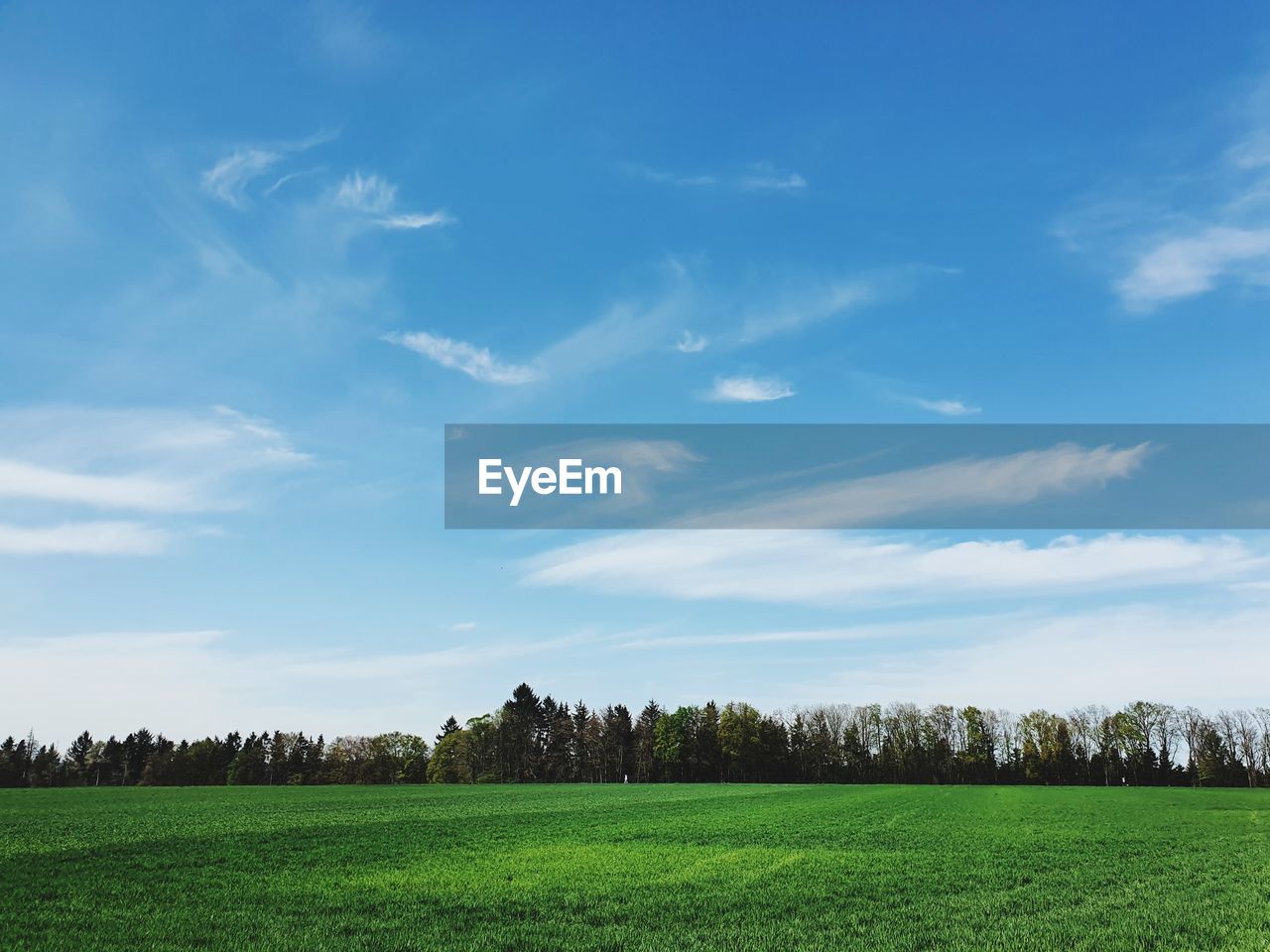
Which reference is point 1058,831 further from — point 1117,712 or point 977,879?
point 1117,712

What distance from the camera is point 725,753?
137 meters

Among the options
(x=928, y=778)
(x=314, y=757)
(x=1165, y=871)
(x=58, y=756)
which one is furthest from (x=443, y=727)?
(x=1165, y=871)

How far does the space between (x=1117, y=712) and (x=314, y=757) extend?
13694 centimetres

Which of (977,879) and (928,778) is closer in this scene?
(977,879)

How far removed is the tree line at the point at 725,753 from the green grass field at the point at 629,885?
102m

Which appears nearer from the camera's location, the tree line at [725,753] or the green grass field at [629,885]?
the green grass field at [629,885]

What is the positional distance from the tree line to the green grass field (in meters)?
102

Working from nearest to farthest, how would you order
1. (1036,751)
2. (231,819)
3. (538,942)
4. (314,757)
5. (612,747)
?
(538,942) → (231,819) → (1036,751) → (612,747) → (314,757)

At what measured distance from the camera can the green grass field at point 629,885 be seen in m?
15.6

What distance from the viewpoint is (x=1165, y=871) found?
80.1 feet

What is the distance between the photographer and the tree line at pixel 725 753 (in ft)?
438

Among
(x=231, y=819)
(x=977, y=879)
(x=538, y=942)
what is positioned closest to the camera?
(x=538, y=942)

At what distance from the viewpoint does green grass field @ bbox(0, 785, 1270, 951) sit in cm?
1555

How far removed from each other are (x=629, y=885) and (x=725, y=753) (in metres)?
122
